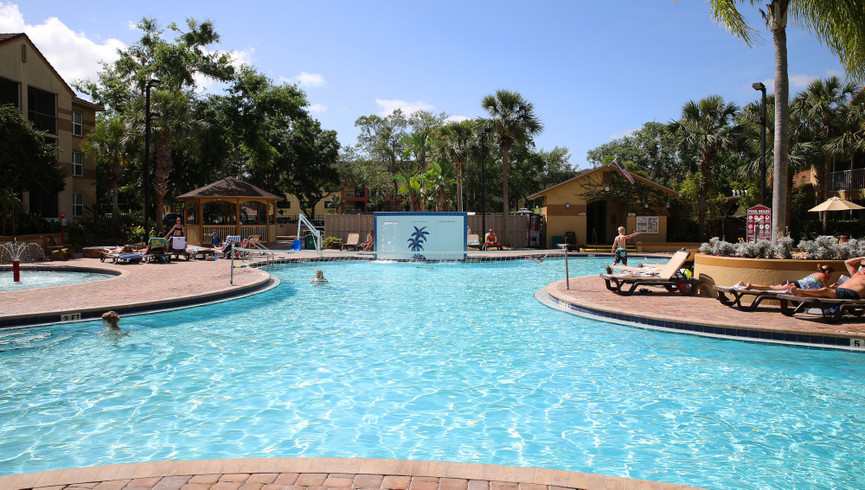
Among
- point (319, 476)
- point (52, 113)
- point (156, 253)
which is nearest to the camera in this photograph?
point (319, 476)

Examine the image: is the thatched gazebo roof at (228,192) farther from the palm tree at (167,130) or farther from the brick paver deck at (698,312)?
the brick paver deck at (698,312)

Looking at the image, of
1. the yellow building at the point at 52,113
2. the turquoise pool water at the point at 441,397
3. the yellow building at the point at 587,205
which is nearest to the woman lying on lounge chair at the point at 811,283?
the turquoise pool water at the point at 441,397

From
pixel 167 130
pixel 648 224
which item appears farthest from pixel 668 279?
pixel 167 130

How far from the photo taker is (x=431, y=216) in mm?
23219

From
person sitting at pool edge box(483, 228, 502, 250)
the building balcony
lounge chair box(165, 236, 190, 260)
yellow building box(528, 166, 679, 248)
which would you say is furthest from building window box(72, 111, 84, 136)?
the building balcony

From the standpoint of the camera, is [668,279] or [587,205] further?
[587,205]

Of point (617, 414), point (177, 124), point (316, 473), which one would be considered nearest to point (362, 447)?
point (316, 473)

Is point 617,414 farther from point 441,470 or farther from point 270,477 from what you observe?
point 270,477

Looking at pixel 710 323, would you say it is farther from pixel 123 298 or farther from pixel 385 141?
pixel 385 141

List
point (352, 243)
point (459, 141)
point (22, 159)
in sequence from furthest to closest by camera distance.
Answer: point (459, 141) < point (352, 243) < point (22, 159)

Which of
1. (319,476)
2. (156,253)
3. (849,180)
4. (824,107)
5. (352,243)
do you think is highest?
(824,107)

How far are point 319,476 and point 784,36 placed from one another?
1387cm

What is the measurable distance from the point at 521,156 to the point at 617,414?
49.2m

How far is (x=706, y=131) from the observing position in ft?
93.1
